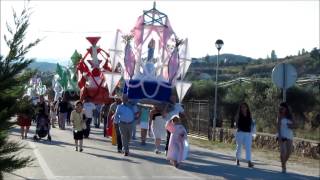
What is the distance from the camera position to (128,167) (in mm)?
14258

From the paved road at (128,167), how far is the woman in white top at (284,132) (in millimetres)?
447

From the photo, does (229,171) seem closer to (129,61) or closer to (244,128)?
(244,128)

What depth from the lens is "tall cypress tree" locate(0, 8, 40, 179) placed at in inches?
232

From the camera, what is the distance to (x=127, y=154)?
17.1 m

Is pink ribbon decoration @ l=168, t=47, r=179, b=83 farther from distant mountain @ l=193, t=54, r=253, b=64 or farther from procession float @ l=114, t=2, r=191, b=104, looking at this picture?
distant mountain @ l=193, t=54, r=253, b=64

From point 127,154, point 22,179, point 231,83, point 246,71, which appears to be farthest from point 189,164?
point 246,71

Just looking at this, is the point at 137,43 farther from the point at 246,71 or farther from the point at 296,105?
the point at 246,71

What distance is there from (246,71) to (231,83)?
40898 mm

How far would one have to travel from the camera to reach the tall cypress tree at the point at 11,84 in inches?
232

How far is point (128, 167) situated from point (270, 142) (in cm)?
898

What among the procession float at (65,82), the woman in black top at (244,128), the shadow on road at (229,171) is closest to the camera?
the shadow on road at (229,171)

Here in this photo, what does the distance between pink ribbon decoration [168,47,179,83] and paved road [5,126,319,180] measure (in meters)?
4.51

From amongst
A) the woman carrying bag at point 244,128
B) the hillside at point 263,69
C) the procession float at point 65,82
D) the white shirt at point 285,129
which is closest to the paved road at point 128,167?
the woman carrying bag at point 244,128

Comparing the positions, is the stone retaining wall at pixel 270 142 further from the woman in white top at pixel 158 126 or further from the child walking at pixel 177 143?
the child walking at pixel 177 143
